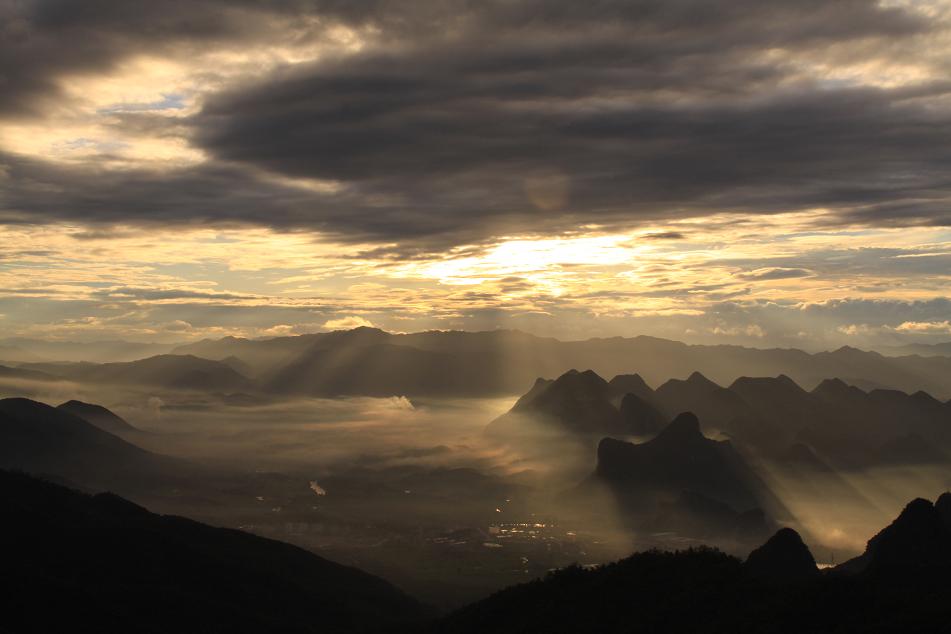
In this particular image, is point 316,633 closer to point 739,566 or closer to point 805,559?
point 739,566

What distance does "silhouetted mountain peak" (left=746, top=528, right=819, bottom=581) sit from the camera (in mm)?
184250

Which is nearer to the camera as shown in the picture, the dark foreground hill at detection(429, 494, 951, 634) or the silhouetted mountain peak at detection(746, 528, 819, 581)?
the dark foreground hill at detection(429, 494, 951, 634)

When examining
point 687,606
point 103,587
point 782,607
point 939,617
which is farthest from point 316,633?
point 939,617

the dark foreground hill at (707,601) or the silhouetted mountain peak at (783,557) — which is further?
the silhouetted mountain peak at (783,557)

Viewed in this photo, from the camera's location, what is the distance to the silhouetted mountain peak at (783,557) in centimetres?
18425

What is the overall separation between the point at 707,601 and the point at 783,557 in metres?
75.4

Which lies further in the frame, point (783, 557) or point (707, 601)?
point (783, 557)

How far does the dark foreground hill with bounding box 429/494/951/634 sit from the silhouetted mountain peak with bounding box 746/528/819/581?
1041cm

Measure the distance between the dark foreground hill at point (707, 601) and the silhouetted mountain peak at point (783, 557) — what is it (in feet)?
34.2

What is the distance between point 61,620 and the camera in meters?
157

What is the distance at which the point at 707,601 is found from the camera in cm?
12306

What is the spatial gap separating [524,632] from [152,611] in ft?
319

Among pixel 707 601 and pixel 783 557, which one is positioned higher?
pixel 707 601

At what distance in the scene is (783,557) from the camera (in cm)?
18800
